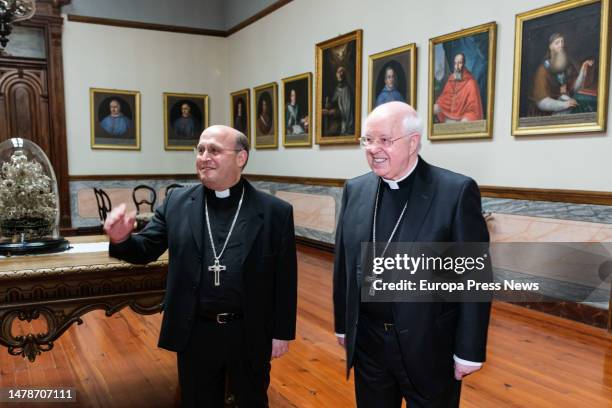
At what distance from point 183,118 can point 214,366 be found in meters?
11.8

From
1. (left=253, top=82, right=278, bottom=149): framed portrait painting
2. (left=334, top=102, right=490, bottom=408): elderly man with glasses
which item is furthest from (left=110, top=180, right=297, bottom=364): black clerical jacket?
(left=253, top=82, right=278, bottom=149): framed portrait painting

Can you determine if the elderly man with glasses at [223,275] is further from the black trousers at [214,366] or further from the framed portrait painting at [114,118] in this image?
the framed portrait painting at [114,118]

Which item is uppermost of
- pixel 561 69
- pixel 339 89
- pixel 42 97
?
pixel 42 97

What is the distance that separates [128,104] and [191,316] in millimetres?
11531

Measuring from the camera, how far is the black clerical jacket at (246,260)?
262 cm

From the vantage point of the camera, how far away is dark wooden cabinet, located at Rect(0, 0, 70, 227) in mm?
11914

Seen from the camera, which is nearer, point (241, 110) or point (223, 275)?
point (223, 275)

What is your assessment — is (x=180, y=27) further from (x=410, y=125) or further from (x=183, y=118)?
(x=410, y=125)

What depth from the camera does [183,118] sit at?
45.1ft

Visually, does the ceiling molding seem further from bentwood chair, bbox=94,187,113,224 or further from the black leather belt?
the black leather belt

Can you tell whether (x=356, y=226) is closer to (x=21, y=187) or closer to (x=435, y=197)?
(x=435, y=197)

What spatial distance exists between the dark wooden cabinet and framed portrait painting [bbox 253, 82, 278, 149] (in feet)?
14.9

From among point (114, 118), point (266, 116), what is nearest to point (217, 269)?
point (266, 116)

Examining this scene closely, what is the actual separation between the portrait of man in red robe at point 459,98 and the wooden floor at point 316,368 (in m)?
2.64
